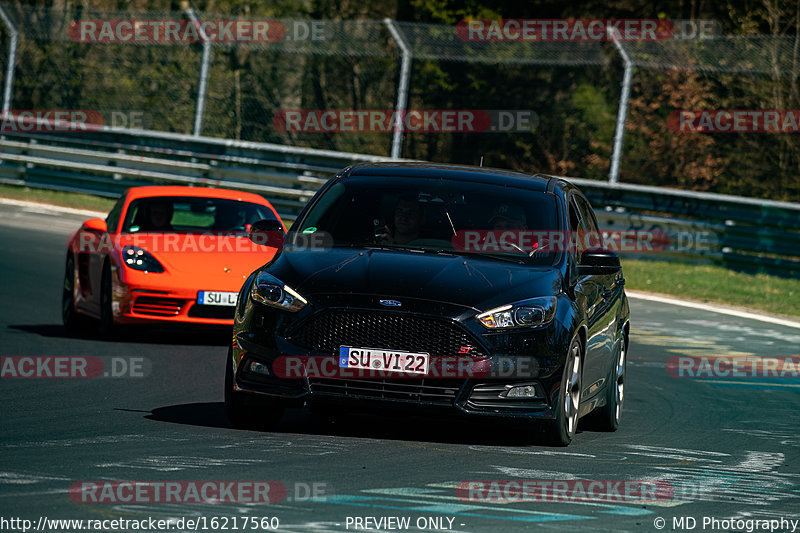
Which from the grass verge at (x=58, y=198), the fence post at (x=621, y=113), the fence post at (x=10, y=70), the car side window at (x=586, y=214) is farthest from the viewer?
the fence post at (x=10, y=70)

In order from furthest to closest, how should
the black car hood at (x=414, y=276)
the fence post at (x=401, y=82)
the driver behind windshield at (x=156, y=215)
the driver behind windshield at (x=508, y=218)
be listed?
the fence post at (x=401, y=82) → the driver behind windshield at (x=156, y=215) → the driver behind windshield at (x=508, y=218) → the black car hood at (x=414, y=276)

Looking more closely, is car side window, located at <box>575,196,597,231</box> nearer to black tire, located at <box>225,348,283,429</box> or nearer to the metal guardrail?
black tire, located at <box>225,348,283,429</box>

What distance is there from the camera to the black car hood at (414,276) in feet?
25.1

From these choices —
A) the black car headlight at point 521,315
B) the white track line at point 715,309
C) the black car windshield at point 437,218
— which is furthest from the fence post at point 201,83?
the black car headlight at point 521,315

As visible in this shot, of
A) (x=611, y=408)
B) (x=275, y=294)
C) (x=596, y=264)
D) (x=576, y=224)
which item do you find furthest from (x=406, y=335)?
(x=611, y=408)

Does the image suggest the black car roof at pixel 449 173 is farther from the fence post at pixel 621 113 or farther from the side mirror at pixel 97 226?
the fence post at pixel 621 113

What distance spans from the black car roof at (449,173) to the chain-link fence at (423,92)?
14.1 meters

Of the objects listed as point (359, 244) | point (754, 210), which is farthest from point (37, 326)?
point (754, 210)

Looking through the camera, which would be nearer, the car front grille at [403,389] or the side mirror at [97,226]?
the car front grille at [403,389]

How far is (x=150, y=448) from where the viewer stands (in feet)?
23.9

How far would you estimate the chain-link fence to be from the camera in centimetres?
2469

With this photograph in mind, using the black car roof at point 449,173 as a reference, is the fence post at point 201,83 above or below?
above

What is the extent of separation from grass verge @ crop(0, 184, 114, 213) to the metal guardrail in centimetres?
19

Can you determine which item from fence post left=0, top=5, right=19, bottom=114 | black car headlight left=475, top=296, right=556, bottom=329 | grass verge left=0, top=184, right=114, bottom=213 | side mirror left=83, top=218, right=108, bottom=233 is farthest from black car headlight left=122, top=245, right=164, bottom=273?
fence post left=0, top=5, right=19, bottom=114
